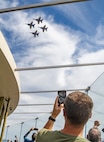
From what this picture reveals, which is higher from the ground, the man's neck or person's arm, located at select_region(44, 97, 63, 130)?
person's arm, located at select_region(44, 97, 63, 130)

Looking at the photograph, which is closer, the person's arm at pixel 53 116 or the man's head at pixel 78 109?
the man's head at pixel 78 109

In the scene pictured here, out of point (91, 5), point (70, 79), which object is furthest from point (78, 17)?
point (70, 79)

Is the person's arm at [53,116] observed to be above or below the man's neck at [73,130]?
above

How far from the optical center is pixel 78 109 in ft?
4.16

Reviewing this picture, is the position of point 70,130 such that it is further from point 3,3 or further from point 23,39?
point 23,39

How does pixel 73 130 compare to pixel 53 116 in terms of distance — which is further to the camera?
pixel 53 116

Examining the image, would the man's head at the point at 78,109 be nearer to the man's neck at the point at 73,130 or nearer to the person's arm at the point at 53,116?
the man's neck at the point at 73,130

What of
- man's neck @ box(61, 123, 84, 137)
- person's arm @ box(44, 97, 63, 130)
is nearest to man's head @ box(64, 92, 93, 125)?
man's neck @ box(61, 123, 84, 137)

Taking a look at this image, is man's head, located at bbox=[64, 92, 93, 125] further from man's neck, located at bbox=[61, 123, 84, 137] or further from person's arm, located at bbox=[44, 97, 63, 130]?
person's arm, located at bbox=[44, 97, 63, 130]

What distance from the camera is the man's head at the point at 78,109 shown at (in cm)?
127

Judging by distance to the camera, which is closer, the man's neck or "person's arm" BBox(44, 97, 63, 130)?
the man's neck

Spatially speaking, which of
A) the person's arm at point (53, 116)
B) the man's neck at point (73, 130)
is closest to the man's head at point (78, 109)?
the man's neck at point (73, 130)

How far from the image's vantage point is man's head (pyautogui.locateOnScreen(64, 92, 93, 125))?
1266 mm

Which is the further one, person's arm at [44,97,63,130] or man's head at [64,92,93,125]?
person's arm at [44,97,63,130]
